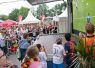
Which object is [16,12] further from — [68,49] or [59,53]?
[68,49]

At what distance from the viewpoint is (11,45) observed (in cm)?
2519

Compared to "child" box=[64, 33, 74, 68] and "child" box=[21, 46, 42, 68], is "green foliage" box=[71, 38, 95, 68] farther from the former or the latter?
"child" box=[64, 33, 74, 68]

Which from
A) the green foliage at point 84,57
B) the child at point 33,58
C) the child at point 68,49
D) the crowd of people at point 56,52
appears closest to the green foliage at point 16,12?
the crowd of people at point 56,52

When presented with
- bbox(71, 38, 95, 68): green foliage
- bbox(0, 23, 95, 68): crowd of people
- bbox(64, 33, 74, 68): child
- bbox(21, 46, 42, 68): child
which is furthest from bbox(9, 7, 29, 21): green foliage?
bbox(71, 38, 95, 68): green foliage

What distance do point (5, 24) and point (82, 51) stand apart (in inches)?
1167

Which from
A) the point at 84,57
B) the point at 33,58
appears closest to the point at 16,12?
the point at 33,58

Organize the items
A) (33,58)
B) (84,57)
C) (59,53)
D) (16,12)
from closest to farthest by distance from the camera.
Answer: (84,57) → (33,58) → (59,53) → (16,12)

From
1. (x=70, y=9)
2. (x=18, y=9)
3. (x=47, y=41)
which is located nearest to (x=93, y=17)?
(x=47, y=41)

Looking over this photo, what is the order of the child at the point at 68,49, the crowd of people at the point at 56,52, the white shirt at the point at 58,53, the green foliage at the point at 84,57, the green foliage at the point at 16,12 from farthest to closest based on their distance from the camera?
the green foliage at the point at 16,12, the white shirt at the point at 58,53, the child at the point at 68,49, the crowd of people at the point at 56,52, the green foliage at the point at 84,57

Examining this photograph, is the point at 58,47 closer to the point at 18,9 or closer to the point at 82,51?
the point at 82,51

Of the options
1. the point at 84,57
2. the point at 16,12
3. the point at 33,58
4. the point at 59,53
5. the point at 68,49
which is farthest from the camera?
the point at 16,12

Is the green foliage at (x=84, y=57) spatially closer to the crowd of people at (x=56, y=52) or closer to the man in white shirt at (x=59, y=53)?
the crowd of people at (x=56, y=52)

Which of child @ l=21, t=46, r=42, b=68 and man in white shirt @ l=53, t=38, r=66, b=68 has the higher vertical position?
child @ l=21, t=46, r=42, b=68

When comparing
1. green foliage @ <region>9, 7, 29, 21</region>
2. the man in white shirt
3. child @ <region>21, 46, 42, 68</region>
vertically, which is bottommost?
green foliage @ <region>9, 7, 29, 21</region>
